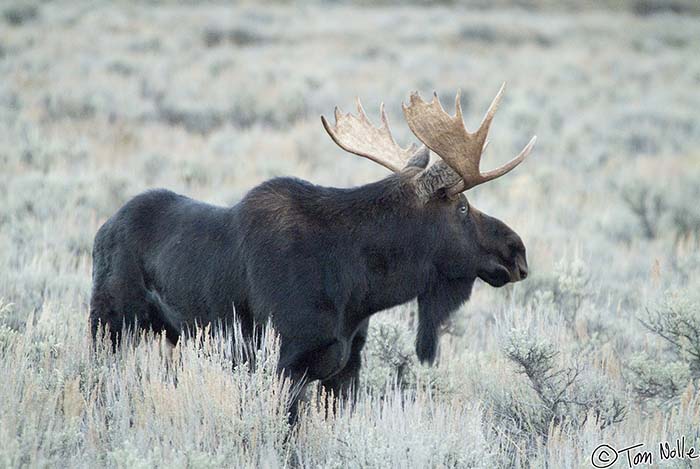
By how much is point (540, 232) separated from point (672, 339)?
13.5ft

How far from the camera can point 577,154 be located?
15.7 metres

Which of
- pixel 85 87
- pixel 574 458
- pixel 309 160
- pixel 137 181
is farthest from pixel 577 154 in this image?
pixel 574 458

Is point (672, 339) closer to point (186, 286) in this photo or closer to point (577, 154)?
point (186, 286)

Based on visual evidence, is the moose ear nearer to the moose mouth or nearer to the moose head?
the moose head

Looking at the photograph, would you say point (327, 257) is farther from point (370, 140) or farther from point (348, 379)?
point (370, 140)

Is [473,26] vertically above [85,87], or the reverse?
[473,26]

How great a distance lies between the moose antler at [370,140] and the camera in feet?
17.5

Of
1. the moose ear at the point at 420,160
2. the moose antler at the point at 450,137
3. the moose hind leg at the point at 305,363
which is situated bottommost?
the moose hind leg at the point at 305,363

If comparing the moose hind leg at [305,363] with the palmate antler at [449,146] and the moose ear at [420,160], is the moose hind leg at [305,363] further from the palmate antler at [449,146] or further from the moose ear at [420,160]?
the moose ear at [420,160]

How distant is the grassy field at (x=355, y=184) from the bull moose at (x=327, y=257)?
281mm

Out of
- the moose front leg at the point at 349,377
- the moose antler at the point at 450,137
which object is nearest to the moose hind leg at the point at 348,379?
the moose front leg at the point at 349,377

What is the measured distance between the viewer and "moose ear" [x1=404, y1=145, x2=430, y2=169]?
516cm

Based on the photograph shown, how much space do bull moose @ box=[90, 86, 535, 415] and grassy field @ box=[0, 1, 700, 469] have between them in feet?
0.92

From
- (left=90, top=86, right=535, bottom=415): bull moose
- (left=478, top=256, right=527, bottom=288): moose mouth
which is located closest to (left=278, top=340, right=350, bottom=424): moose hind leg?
(left=90, top=86, right=535, bottom=415): bull moose
